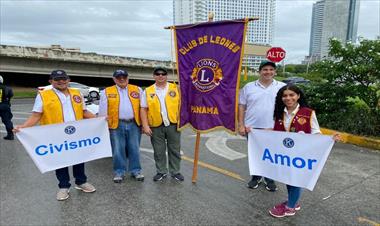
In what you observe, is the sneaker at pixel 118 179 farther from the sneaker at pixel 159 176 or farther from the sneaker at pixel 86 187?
the sneaker at pixel 159 176

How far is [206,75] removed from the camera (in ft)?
13.2

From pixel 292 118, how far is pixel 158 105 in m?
1.83

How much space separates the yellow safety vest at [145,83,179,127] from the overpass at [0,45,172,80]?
71.8 ft

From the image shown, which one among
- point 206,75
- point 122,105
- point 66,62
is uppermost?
point 66,62

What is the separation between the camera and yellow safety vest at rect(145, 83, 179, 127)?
4.17 m

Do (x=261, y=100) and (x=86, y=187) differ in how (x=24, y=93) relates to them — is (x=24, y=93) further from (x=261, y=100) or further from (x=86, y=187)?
(x=261, y=100)

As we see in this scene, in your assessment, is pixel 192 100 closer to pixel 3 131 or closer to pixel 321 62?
pixel 321 62

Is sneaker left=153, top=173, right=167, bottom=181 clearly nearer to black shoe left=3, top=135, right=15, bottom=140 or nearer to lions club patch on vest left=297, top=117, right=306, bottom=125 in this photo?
lions club patch on vest left=297, top=117, right=306, bottom=125

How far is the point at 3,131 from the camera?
26.8 ft

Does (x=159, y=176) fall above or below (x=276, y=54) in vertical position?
below

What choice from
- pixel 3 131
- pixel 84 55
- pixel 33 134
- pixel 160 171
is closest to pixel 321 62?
pixel 160 171

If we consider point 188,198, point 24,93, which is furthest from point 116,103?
point 24,93

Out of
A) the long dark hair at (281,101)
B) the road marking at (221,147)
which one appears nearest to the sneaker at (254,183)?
the long dark hair at (281,101)

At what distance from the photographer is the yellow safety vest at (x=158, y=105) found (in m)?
4.17
